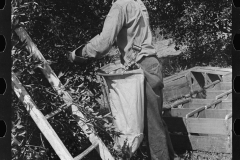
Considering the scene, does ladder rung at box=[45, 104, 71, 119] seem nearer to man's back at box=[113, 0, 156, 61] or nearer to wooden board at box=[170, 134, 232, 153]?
man's back at box=[113, 0, 156, 61]

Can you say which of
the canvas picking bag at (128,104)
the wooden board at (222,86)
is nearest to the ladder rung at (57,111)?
the canvas picking bag at (128,104)

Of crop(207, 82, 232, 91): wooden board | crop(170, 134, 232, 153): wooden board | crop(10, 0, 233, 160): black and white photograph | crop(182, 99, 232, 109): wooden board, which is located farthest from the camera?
crop(207, 82, 232, 91): wooden board

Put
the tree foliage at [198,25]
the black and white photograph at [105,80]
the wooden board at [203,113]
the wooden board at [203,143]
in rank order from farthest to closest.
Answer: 1. the wooden board at [203,113]
2. the tree foliage at [198,25]
3. the wooden board at [203,143]
4. the black and white photograph at [105,80]

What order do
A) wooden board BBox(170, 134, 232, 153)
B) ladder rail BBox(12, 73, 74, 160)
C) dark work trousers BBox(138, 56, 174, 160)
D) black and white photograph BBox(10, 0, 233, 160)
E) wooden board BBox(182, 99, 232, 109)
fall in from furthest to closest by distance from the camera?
wooden board BBox(182, 99, 232, 109) → wooden board BBox(170, 134, 232, 153) → dark work trousers BBox(138, 56, 174, 160) → black and white photograph BBox(10, 0, 233, 160) → ladder rail BBox(12, 73, 74, 160)

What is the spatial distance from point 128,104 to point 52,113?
601 millimetres

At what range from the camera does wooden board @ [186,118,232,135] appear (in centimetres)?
465

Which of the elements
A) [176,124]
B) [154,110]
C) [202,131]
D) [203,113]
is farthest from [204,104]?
[154,110]

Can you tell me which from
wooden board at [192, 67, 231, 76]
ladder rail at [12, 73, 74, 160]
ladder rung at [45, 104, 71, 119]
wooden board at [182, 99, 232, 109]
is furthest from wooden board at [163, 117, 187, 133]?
ladder rail at [12, 73, 74, 160]

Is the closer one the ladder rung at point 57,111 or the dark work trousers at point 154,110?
the ladder rung at point 57,111

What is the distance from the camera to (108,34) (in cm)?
374

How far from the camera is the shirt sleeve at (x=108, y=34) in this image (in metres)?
3.74

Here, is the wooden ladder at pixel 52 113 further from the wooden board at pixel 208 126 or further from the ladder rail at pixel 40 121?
the wooden board at pixel 208 126

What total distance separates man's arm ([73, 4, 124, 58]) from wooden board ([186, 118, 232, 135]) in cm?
152

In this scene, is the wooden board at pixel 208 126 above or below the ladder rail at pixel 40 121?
below
